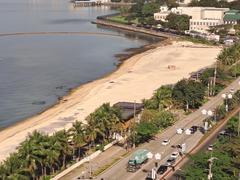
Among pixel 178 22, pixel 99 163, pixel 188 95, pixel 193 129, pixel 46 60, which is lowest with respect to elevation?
pixel 46 60

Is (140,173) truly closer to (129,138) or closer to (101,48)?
(129,138)

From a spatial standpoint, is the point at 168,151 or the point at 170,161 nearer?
the point at 170,161

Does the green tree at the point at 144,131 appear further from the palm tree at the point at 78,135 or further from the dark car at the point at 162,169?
the dark car at the point at 162,169

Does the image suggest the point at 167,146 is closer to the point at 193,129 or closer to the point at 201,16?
the point at 193,129

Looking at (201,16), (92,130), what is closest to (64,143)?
(92,130)

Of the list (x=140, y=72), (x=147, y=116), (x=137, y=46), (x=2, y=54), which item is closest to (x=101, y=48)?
(x=137, y=46)

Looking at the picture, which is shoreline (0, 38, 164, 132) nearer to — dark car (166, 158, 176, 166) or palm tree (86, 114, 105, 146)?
palm tree (86, 114, 105, 146)
